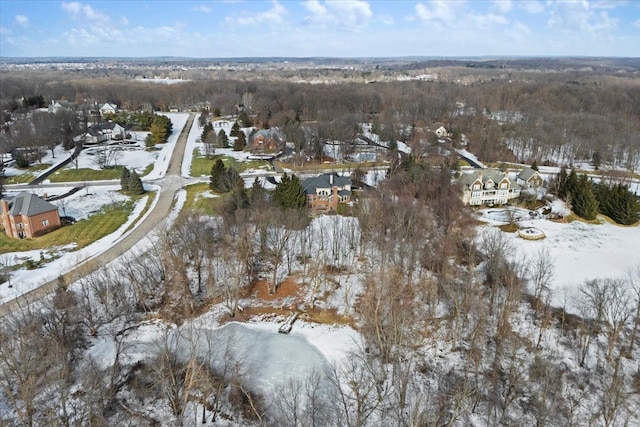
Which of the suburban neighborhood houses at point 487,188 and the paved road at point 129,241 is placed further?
the suburban neighborhood houses at point 487,188

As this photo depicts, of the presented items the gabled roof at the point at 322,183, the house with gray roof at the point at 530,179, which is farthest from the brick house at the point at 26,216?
the house with gray roof at the point at 530,179

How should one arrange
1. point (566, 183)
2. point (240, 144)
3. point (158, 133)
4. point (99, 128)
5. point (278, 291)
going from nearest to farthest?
1. point (278, 291)
2. point (566, 183)
3. point (240, 144)
4. point (158, 133)
5. point (99, 128)

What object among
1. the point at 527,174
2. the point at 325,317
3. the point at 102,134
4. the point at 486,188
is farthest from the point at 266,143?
the point at 325,317

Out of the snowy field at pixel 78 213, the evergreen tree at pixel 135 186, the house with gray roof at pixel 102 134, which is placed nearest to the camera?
the snowy field at pixel 78 213

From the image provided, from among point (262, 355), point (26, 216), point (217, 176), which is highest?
point (217, 176)

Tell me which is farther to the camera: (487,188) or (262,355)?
(487,188)

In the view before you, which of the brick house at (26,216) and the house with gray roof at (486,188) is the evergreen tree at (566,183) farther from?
the brick house at (26,216)

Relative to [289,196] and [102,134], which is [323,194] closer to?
[289,196]
